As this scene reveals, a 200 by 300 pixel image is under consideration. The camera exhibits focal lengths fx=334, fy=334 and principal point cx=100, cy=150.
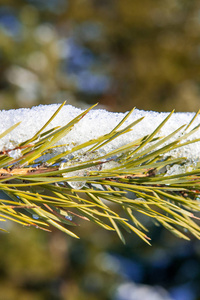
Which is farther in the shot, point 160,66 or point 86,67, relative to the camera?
point 86,67

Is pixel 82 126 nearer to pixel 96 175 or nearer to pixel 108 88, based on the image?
pixel 96 175

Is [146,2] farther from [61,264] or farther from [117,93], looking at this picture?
[61,264]

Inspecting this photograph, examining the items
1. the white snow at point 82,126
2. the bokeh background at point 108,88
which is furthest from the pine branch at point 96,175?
the bokeh background at point 108,88

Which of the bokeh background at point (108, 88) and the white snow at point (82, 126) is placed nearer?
the white snow at point (82, 126)

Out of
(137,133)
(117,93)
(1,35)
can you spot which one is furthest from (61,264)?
(137,133)

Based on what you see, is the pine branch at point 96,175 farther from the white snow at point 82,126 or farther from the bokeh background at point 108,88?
the bokeh background at point 108,88

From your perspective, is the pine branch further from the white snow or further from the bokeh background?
the bokeh background

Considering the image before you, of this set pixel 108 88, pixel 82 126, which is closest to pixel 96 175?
pixel 82 126
